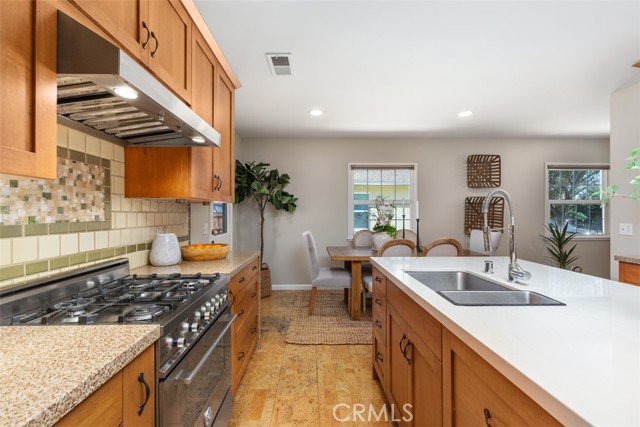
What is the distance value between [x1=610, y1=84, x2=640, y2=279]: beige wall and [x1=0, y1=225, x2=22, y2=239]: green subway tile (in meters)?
4.41

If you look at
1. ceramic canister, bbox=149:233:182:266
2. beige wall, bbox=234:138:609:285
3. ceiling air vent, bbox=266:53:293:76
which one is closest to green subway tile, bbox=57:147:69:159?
ceramic canister, bbox=149:233:182:266

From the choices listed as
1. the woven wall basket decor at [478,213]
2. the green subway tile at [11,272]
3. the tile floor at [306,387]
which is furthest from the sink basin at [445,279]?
the woven wall basket decor at [478,213]

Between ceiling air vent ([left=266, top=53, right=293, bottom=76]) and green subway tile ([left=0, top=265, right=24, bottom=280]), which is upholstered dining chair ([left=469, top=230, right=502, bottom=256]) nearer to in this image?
ceiling air vent ([left=266, top=53, right=293, bottom=76])

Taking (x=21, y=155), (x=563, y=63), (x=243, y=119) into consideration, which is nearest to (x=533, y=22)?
(x=563, y=63)

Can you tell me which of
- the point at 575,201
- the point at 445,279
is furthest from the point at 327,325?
the point at 575,201

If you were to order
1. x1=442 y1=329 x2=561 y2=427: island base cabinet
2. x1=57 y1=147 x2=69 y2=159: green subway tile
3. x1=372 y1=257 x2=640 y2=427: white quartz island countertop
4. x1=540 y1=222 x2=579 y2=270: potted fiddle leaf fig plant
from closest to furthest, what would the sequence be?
x1=372 y1=257 x2=640 y2=427: white quartz island countertop, x1=442 y1=329 x2=561 y2=427: island base cabinet, x1=57 y1=147 x2=69 y2=159: green subway tile, x1=540 y1=222 x2=579 y2=270: potted fiddle leaf fig plant

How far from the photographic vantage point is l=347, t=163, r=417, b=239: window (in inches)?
193

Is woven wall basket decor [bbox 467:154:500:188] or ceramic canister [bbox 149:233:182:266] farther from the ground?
woven wall basket decor [bbox 467:154:500:188]

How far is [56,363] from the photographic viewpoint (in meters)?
0.70

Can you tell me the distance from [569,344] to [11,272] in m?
1.75

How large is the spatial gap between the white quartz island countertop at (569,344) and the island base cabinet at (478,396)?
0.15 ft

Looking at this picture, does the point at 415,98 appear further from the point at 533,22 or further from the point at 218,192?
the point at 218,192

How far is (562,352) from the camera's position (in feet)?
2.23

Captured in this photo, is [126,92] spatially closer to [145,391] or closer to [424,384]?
[145,391]
